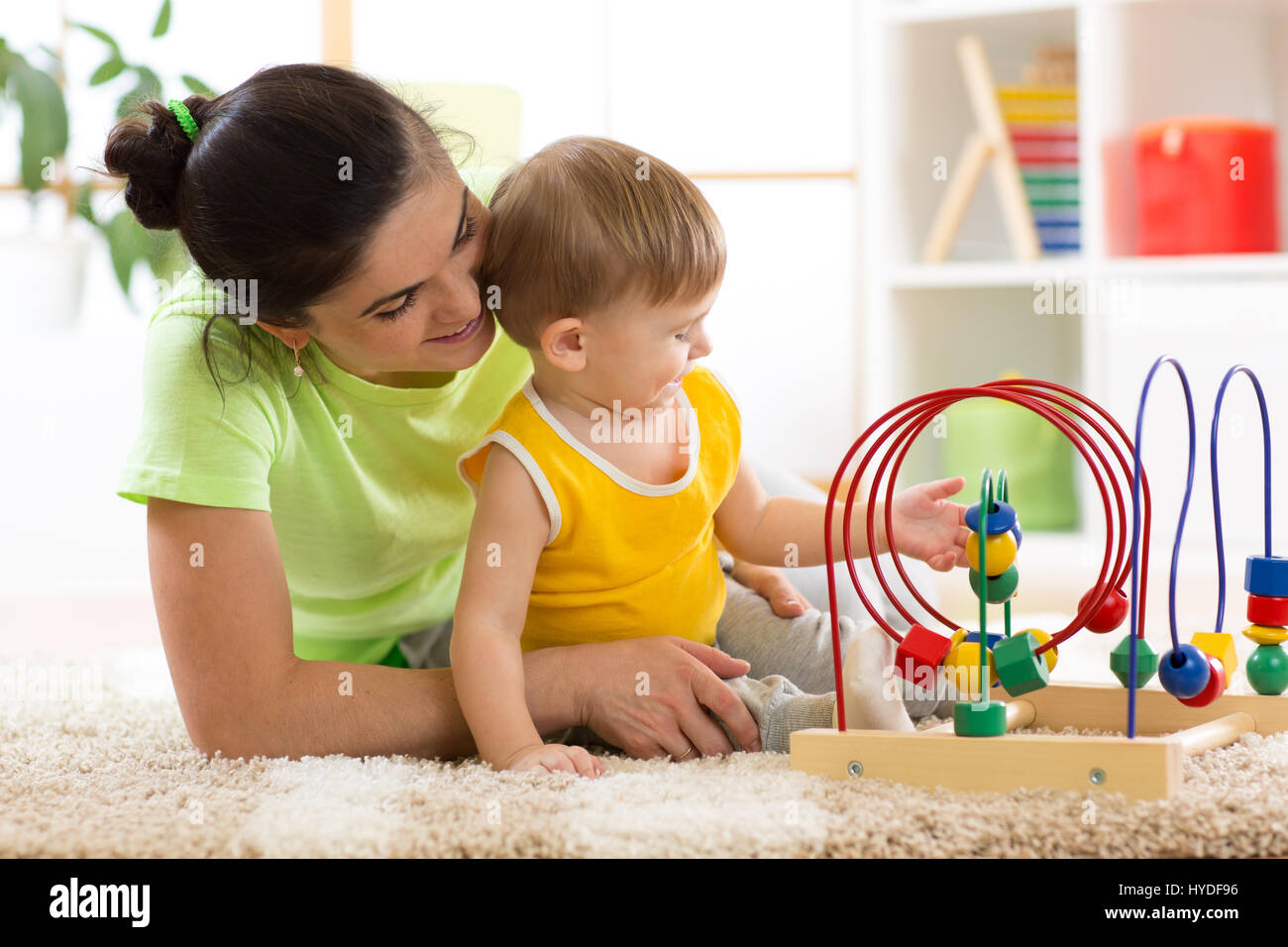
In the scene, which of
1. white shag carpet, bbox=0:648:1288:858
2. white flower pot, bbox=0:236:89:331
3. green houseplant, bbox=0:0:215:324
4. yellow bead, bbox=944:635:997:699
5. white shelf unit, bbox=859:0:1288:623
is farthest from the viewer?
A: white flower pot, bbox=0:236:89:331

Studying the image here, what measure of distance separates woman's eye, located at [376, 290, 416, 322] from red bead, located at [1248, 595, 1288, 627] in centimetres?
66

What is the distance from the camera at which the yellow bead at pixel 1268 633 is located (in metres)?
0.94

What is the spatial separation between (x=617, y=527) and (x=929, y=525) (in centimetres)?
24

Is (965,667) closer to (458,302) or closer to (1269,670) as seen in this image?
(1269,670)

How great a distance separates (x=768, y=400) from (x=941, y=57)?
76 cm

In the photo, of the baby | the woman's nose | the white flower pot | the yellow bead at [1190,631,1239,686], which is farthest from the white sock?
the white flower pot

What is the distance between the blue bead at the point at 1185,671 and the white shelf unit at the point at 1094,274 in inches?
45.7

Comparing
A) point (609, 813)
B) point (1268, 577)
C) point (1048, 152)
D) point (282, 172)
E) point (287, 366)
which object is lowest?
point (609, 813)

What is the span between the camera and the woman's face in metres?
0.90

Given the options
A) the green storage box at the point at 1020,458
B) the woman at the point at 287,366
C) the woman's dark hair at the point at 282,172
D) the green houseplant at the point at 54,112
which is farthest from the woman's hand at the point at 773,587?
the green houseplant at the point at 54,112

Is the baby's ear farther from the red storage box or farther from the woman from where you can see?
the red storage box

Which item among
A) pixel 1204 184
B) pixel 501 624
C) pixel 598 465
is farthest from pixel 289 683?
pixel 1204 184

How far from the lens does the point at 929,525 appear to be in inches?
37.9
